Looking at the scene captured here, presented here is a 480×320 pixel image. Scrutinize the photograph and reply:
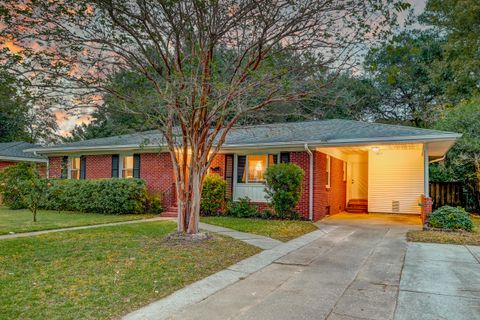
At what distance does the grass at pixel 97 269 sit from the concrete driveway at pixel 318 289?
0.76 m

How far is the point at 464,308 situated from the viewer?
396cm

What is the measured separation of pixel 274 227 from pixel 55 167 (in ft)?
40.3

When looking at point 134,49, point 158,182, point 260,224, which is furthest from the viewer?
point 158,182

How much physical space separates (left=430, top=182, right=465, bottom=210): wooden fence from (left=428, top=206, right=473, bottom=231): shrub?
6.45m

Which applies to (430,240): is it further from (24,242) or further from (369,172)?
(24,242)

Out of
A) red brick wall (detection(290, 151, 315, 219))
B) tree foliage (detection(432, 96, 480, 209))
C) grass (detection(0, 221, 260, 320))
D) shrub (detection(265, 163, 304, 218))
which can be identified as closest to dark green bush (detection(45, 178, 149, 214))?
grass (detection(0, 221, 260, 320))

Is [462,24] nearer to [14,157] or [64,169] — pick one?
[64,169]

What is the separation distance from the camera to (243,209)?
12594mm

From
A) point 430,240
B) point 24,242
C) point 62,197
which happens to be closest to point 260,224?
point 430,240

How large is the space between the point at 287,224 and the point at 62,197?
372 inches

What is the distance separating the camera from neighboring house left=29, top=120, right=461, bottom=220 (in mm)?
11469

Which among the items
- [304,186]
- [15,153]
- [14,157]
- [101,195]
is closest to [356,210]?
[304,186]

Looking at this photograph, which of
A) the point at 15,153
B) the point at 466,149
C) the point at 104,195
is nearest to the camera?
the point at 104,195

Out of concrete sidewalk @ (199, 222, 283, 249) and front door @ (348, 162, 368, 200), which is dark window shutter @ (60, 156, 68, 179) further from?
front door @ (348, 162, 368, 200)
